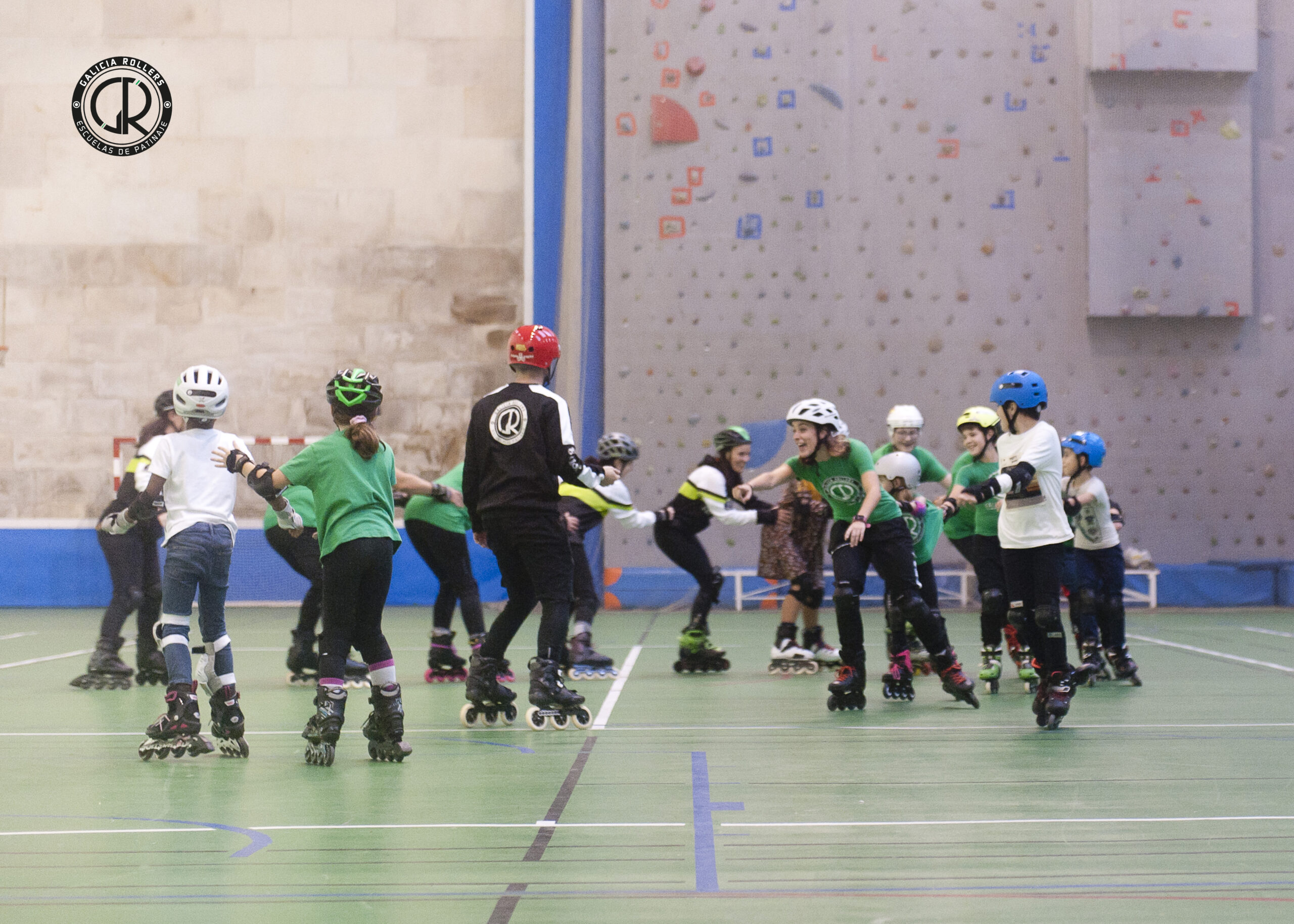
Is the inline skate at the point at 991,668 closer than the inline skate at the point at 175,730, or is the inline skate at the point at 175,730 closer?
the inline skate at the point at 175,730

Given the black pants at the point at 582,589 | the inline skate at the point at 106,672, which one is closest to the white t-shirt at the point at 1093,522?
the black pants at the point at 582,589

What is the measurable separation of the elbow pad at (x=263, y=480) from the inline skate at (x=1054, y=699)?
356 cm

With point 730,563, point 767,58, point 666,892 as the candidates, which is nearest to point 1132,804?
point 666,892

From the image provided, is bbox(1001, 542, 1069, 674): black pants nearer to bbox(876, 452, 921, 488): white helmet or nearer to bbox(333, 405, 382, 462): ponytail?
bbox(876, 452, 921, 488): white helmet

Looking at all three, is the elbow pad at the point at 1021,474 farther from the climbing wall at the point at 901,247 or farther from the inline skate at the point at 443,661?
the climbing wall at the point at 901,247

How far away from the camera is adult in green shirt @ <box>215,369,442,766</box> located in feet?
17.8

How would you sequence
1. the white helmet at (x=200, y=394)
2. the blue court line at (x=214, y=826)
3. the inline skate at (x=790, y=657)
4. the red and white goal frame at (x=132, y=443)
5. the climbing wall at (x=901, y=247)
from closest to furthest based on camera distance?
the blue court line at (x=214, y=826) → the white helmet at (x=200, y=394) → the inline skate at (x=790, y=657) → the climbing wall at (x=901, y=247) → the red and white goal frame at (x=132, y=443)

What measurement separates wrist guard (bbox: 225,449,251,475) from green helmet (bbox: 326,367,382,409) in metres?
0.41

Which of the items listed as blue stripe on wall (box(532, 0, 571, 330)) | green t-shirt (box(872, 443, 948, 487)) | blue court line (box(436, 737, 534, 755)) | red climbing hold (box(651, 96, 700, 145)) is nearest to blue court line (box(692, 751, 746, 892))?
blue court line (box(436, 737, 534, 755))

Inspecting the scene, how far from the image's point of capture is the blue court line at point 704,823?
11.8 feet

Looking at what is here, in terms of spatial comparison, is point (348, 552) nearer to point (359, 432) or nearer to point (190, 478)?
point (359, 432)

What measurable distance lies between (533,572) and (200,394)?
5.39 feet

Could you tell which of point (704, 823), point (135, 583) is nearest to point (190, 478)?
point (704, 823)

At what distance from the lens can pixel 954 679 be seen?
6.99 m
